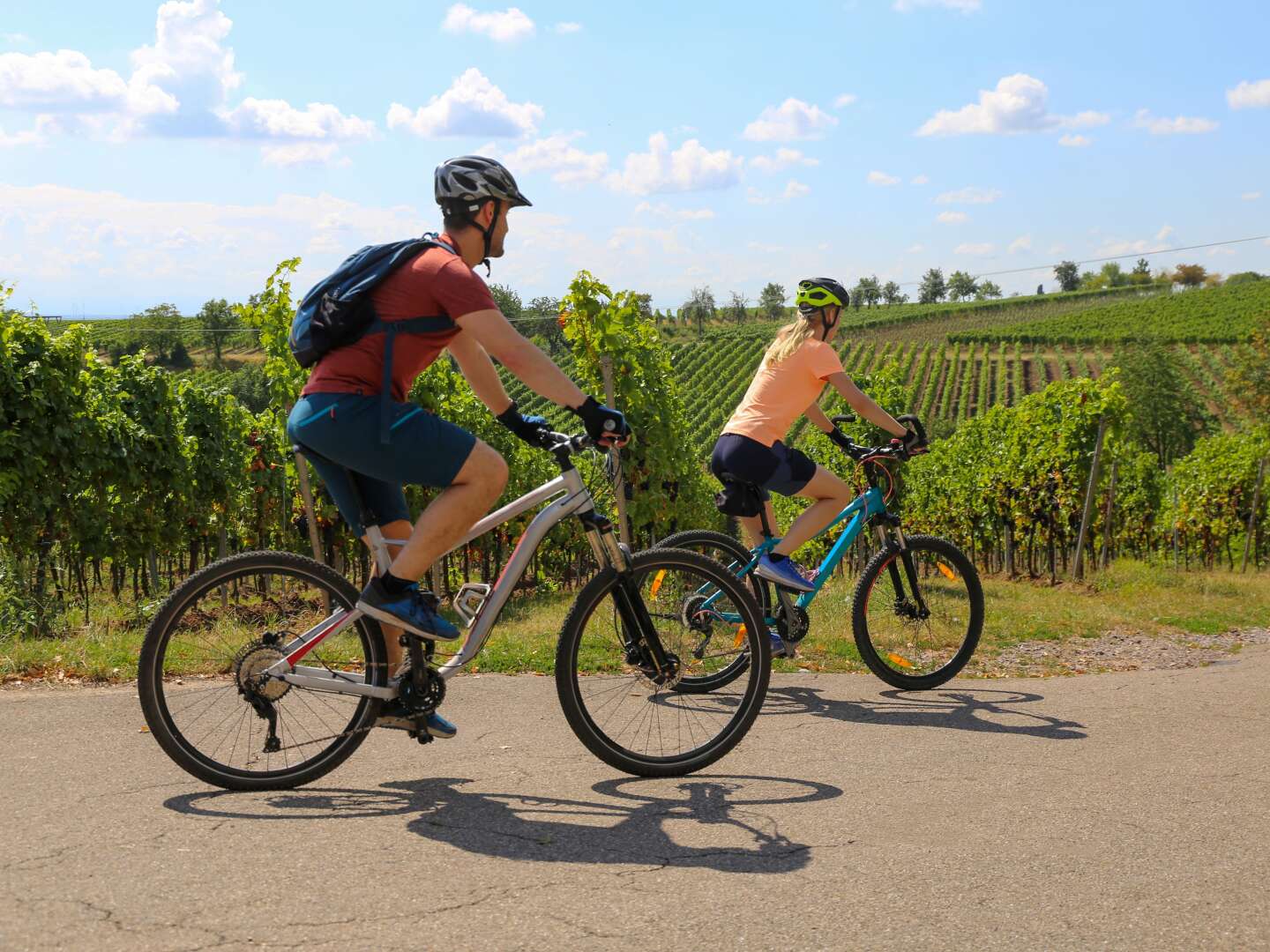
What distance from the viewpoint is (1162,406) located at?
76750 mm

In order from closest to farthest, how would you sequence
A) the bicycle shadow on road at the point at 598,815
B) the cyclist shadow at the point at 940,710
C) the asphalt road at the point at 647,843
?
the asphalt road at the point at 647,843
the bicycle shadow on road at the point at 598,815
the cyclist shadow at the point at 940,710

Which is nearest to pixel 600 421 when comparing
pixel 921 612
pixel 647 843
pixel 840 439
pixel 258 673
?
pixel 647 843

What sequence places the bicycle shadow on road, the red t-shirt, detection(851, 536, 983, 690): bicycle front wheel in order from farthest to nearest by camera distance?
detection(851, 536, 983, 690): bicycle front wheel → the red t-shirt → the bicycle shadow on road

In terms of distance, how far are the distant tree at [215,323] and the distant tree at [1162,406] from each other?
77968 millimetres

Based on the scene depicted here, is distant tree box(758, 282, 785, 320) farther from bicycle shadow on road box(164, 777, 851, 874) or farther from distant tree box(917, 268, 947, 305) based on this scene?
bicycle shadow on road box(164, 777, 851, 874)

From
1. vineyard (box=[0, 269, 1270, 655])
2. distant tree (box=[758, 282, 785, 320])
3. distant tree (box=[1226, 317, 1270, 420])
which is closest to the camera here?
vineyard (box=[0, 269, 1270, 655])

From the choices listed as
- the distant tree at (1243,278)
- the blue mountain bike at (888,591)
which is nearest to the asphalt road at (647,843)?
the blue mountain bike at (888,591)

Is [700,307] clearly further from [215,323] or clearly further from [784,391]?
[784,391]

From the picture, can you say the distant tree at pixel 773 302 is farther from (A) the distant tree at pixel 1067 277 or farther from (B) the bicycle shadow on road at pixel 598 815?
(B) the bicycle shadow on road at pixel 598 815

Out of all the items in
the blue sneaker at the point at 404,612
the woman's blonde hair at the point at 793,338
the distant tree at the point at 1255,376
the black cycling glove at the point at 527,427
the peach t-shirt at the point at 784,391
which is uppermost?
the distant tree at the point at 1255,376

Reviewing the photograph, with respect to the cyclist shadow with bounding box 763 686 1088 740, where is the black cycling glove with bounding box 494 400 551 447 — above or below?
above

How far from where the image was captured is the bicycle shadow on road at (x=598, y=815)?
338 centimetres

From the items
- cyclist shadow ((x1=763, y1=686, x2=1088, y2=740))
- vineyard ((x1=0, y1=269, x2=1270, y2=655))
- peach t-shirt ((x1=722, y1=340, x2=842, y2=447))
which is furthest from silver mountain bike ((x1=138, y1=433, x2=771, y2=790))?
peach t-shirt ((x1=722, y1=340, x2=842, y2=447))

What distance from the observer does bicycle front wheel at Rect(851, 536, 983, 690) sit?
6.15m
